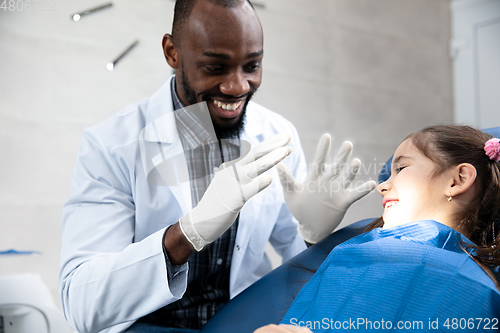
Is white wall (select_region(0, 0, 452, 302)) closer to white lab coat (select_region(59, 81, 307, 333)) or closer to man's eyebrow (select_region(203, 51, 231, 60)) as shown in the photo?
white lab coat (select_region(59, 81, 307, 333))

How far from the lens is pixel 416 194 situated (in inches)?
40.8

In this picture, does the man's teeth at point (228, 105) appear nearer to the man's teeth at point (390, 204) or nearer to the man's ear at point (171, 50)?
the man's ear at point (171, 50)

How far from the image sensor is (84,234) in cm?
112

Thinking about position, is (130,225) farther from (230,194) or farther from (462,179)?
(462,179)

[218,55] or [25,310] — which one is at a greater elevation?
[218,55]

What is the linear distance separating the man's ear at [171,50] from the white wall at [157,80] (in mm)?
730

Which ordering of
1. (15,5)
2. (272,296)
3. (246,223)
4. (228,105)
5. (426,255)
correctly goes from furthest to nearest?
(15,5) < (246,223) < (228,105) < (272,296) < (426,255)

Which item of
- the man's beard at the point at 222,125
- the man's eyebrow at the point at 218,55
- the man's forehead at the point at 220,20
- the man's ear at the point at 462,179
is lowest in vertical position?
the man's ear at the point at 462,179

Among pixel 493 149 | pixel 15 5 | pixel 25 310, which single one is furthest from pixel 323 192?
pixel 15 5

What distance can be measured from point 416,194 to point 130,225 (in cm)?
77

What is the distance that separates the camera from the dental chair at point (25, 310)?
52.9 inches

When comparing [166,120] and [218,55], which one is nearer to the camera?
[218,55]

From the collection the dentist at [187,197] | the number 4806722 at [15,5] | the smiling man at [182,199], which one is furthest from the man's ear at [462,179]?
the number 4806722 at [15,5]

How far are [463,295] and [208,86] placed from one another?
81 centimetres
